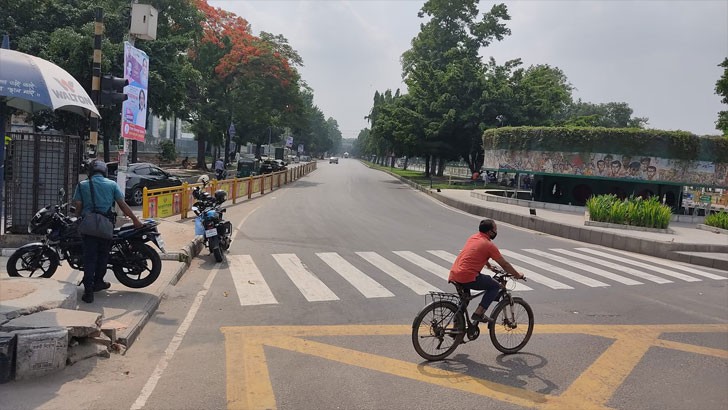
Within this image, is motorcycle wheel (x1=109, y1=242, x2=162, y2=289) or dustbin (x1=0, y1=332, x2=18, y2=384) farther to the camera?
motorcycle wheel (x1=109, y1=242, x2=162, y2=289)

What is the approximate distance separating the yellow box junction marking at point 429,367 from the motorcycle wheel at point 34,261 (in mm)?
3145

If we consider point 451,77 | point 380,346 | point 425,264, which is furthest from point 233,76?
point 380,346

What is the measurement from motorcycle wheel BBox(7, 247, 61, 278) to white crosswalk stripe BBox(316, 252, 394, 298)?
4642mm

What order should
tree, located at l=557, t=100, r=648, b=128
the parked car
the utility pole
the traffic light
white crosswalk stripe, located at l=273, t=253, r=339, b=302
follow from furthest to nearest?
tree, located at l=557, t=100, r=648, b=128, the parked car, the utility pole, the traffic light, white crosswalk stripe, located at l=273, t=253, r=339, b=302

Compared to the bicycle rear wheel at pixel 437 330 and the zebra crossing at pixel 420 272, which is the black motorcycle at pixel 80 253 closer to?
the zebra crossing at pixel 420 272

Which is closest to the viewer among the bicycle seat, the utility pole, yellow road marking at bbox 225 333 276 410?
yellow road marking at bbox 225 333 276 410

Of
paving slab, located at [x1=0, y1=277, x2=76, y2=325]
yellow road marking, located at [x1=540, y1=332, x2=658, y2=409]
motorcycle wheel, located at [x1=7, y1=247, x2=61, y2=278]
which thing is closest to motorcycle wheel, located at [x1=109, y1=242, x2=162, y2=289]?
motorcycle wheel, located at [x1=7, y1=247, x2=61, y2=278]

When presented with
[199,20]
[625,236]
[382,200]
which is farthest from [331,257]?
[199,20]

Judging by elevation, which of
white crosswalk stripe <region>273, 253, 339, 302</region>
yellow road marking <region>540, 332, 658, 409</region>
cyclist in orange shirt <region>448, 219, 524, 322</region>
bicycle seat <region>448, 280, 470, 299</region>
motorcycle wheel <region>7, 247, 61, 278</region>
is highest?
cyclist in orange shirt <region>448, 219, 524, 322</region>

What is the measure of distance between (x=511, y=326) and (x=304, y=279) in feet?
14.6

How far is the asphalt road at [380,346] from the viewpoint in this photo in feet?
16.7

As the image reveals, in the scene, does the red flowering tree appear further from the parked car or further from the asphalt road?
the asphalt road

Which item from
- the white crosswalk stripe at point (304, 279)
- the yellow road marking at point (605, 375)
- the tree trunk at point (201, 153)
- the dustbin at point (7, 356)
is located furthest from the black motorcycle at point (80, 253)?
the tree trunk at point (201, 153)

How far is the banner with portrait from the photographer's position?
1182cm
